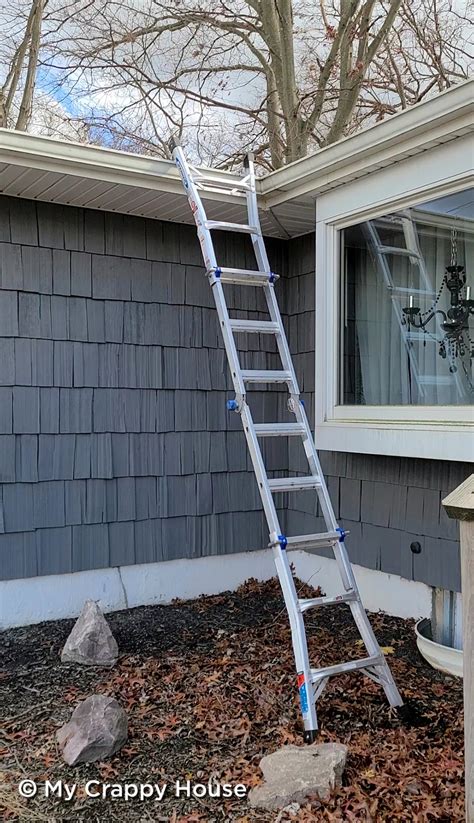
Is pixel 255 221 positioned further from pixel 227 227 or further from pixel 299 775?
pixel 299 775

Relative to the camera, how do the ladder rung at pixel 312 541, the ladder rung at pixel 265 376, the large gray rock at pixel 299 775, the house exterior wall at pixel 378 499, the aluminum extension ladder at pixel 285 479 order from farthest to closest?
the house exterior wall at pixel 378 499 < the ladder rung at pixel 265 376 < the ladder rung at pixel 312 541 < the aluminum extension ladder at pixel 285 479 < the large gray rock at pixel 299 775

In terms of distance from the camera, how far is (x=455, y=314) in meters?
3.33

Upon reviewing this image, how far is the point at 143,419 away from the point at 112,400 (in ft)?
0.78

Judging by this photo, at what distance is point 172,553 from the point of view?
4.30 metres

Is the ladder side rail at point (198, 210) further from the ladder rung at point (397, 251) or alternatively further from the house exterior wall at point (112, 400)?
the ladder rung at point (397, 251)

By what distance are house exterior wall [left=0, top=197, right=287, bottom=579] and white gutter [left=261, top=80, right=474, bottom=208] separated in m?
0.80

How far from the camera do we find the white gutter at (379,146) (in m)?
2.87

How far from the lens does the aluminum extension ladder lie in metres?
2.57

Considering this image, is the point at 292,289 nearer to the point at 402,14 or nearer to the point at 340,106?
the point at 340,106

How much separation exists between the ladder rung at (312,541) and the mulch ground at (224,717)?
616 mm

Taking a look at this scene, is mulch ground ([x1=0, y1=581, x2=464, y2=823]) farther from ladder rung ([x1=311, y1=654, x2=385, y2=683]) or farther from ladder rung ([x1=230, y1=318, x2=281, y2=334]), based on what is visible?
ladder rung ([x1=230, y1=318, x2=281, y2=334])

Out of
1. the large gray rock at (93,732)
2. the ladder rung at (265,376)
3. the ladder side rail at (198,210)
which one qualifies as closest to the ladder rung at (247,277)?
the ladder side rail at (198,210)

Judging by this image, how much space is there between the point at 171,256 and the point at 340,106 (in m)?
5.22

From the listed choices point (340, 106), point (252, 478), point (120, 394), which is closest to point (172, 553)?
point (252, 478)
